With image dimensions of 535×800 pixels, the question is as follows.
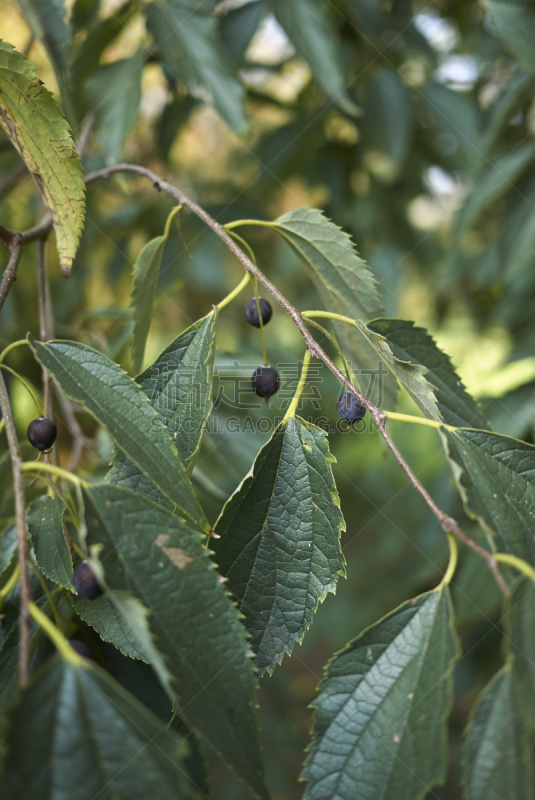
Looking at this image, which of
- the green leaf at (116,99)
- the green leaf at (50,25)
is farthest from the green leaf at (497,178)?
the green leaf at (50,25)

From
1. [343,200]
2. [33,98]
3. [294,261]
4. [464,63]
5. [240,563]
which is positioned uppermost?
[464,63]

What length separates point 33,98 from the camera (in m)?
0.52

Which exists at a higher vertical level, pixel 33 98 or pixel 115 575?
pixel 33 98

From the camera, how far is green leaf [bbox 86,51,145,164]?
3.29ft

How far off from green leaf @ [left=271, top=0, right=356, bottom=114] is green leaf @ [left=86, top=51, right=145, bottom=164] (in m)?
0.27

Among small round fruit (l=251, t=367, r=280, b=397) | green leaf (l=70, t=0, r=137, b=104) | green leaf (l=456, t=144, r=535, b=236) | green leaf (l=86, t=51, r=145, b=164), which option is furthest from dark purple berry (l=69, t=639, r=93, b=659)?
green leaf (l=456, t=144, r=535, b=236)

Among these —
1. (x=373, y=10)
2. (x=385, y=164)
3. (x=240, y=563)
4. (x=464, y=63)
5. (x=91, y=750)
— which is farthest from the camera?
(x=464, y=63)

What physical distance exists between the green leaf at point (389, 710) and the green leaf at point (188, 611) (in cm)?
6

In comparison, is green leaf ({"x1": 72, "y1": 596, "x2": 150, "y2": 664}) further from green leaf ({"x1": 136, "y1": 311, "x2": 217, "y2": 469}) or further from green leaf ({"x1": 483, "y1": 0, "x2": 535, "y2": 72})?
green leaf ({"x1": 483, "y1": 0, "x2": 535, "y2": 72})

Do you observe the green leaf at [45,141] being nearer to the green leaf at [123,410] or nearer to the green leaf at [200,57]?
the green leaf at [123,410]

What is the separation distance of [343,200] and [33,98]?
1142mm

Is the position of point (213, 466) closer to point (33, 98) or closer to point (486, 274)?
point (486, 274)

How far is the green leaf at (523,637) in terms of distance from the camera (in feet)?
1.27

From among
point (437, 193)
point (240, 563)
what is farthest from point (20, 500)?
point (437, 193)
